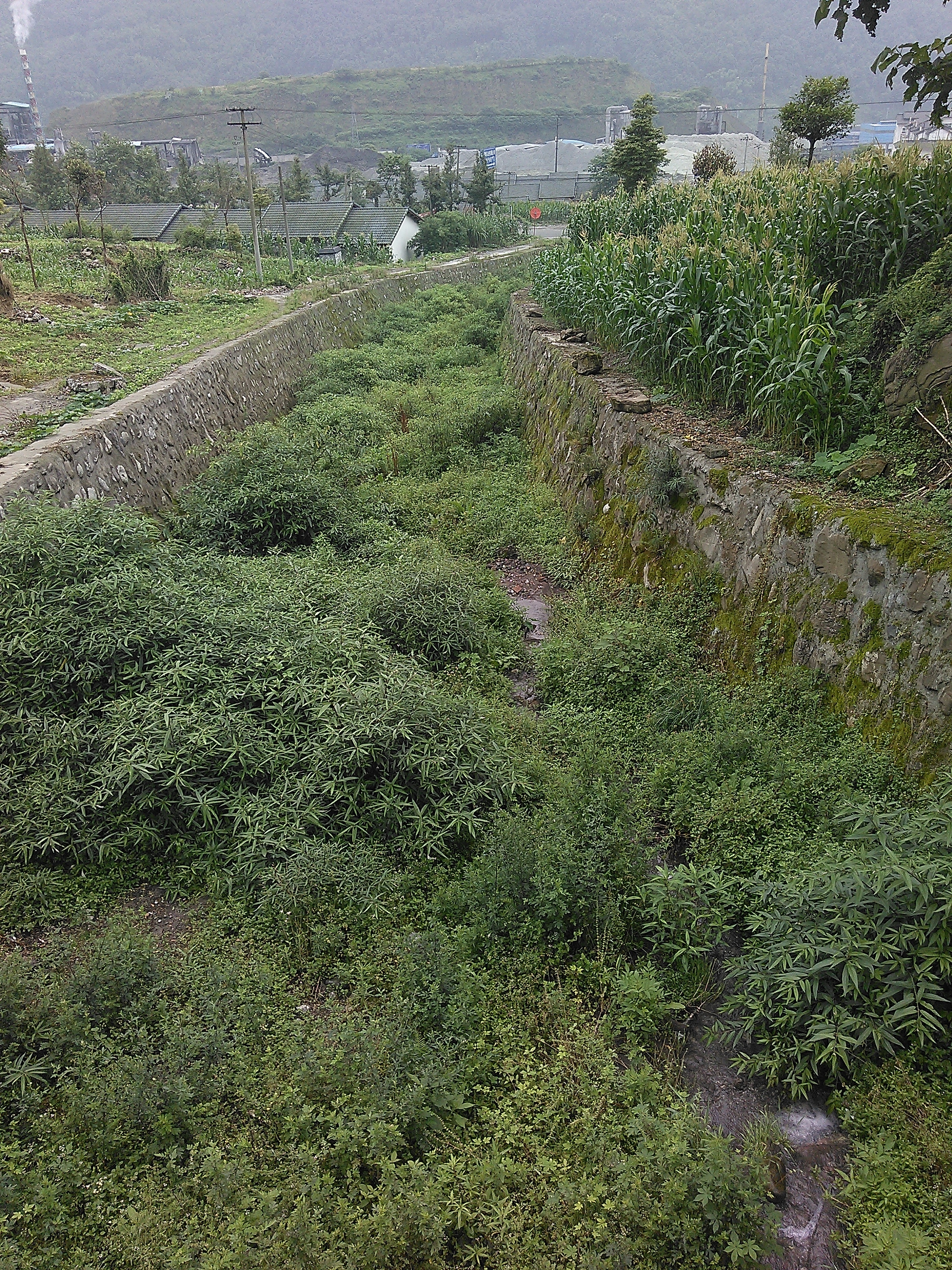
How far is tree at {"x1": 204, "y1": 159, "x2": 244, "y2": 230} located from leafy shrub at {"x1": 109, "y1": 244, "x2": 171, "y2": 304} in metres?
22.8

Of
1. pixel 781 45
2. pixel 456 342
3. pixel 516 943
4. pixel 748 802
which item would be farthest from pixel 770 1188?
pixel 781 45

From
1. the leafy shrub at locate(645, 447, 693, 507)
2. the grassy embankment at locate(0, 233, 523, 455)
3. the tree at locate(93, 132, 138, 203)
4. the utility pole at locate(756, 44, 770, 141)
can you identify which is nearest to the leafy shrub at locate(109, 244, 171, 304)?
the grassy embankment at locate(0, 233, 523, 455)

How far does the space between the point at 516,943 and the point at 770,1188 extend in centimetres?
150

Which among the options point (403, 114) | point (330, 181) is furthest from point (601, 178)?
point (403, 114)

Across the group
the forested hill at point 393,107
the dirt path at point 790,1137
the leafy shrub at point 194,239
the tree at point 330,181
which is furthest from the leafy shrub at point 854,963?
the forested hill at point 393,107

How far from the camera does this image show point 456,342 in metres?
19.4

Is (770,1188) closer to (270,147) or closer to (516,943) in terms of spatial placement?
(516,943)

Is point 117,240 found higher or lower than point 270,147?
lower

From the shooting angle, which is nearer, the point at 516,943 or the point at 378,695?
the point at 516,943

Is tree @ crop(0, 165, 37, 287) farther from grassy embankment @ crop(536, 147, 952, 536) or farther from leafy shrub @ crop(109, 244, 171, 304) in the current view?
grassy embankment @ crop(536, 147, 952, 536)

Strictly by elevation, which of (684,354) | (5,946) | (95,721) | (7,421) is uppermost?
(684,354)

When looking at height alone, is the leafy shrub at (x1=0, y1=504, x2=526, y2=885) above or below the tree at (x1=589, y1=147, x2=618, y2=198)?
below

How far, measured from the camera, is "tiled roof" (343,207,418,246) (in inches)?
1571

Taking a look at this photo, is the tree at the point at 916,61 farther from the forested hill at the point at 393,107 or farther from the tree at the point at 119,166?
the forested hill at the point at 393,107
